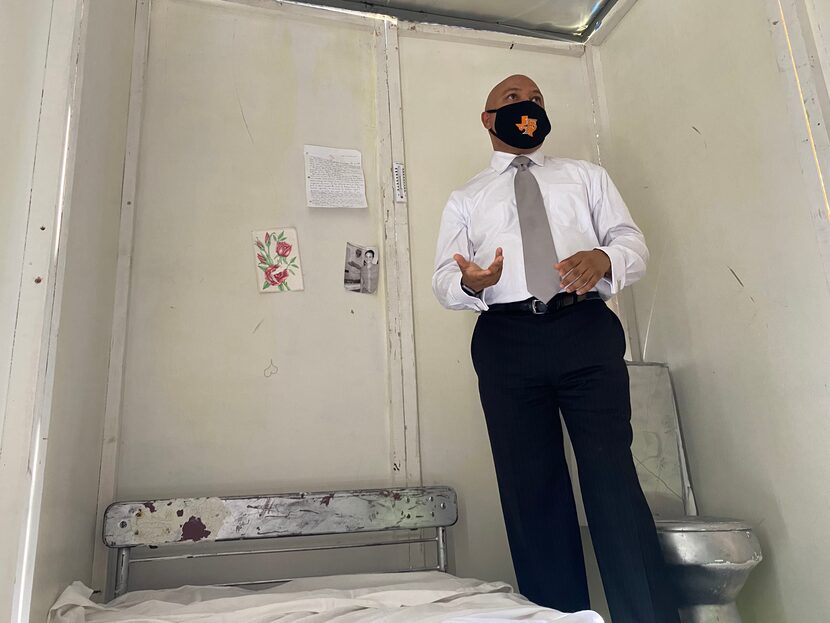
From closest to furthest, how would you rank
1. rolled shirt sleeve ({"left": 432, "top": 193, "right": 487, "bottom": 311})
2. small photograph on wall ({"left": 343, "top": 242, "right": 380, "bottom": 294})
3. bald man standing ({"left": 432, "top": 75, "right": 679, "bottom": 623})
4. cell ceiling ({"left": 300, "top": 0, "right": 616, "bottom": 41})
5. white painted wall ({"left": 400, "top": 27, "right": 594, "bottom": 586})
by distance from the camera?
bald man standing ({"left": 432, "top": 75, "right": 679, "bottom": 623}) < rolled shirt sleeve ({"left": 432, "top": 193, "right": 487, "bottom": 311}) < white painted wall ({"left": 400, "top": 27, "right": 594, "bottom": 586}) < small photograph on wall ({"left": 343, "top": 242, "right": 380, "bottom": 294}) < cell ceiling ({"left": 300, "top": 0, "right": 616, "bottom": 41})

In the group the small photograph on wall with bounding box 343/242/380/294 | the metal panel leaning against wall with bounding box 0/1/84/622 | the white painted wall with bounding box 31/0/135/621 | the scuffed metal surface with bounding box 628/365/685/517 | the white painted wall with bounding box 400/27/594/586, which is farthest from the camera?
the small photograph on wall with bounding box 343/242/380/294

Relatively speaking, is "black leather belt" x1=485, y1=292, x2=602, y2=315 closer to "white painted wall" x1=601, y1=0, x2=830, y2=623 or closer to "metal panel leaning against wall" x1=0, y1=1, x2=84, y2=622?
"white painted wall" x1=601, y1=0, x2=830, y2=623

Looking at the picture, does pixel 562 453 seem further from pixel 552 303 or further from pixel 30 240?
pixel 30 240

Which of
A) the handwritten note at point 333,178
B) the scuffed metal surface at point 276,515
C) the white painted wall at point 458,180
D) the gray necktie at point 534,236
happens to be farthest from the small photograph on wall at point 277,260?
the gray necktie at point 534,236

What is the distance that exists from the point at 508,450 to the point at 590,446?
208 mm

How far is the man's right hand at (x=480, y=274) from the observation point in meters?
1.47

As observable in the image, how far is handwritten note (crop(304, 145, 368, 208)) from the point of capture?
222 centimetres

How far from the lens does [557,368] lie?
156 centimetres

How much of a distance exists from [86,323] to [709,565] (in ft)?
5.51

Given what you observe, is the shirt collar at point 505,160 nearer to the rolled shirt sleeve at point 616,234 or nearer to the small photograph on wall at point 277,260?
the rolled shirt sleeve at point 616,234

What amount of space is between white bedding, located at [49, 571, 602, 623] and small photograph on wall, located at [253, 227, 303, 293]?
38.1 inches

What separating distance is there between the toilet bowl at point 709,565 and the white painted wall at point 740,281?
0.18 meters

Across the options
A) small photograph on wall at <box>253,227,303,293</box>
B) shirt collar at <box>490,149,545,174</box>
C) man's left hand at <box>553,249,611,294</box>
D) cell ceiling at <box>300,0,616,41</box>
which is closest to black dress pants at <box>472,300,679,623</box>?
man's left hand at <box>553,249,611,294</box>

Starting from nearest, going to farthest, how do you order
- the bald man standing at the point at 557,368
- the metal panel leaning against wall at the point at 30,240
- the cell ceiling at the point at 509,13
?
the metal panel leaning against wall at the point at 30,240 < the bald man standing at the point at 557,368 < the cell ceiling at the point at 509,13
